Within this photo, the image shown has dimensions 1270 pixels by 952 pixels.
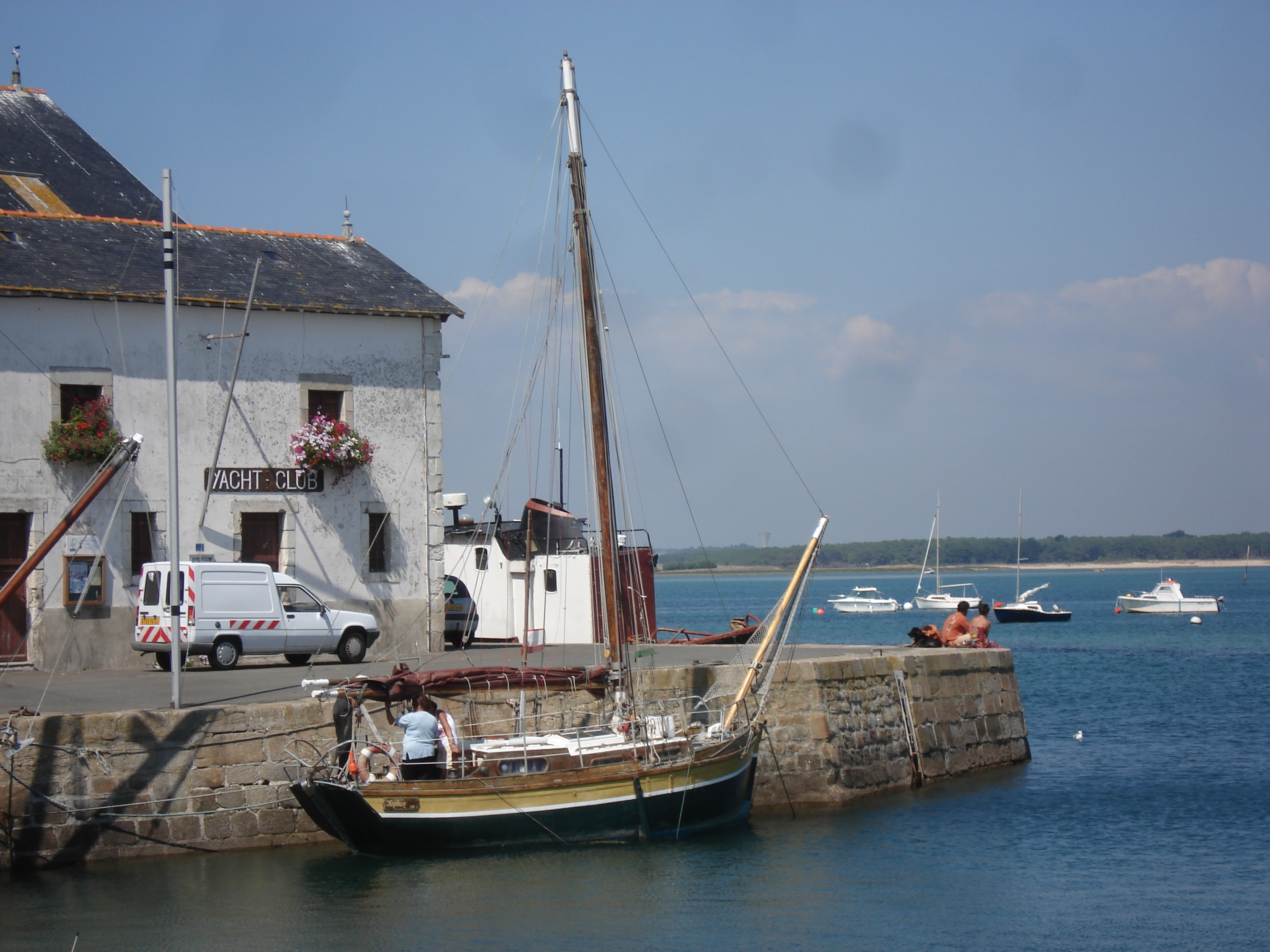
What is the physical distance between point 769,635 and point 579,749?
3796 millimetres

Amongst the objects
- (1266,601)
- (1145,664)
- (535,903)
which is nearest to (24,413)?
(535,903)

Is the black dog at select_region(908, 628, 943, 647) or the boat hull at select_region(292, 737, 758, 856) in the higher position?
the black dog at select_region(908, 628, 943, 647)

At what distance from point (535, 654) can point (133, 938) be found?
13.6 metres

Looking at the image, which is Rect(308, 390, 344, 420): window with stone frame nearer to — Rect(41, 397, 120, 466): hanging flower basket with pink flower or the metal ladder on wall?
Rect(41, 397, 120, 466): hanging flower basket with pink flower

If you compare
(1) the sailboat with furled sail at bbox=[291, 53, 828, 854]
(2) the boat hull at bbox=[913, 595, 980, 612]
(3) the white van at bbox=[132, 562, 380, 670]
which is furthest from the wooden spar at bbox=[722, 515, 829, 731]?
(2) the boat hull at bbox=[913, 595, 980, 612]

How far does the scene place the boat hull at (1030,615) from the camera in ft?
275

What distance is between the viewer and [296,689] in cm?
1936

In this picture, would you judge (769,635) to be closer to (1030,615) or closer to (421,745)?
(421,745)

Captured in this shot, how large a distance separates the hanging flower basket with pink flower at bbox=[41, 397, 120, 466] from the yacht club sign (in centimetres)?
206

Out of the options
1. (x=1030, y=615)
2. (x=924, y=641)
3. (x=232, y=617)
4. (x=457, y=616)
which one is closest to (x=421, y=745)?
(x=232, y=617)

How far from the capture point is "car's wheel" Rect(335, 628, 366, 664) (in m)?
24.1

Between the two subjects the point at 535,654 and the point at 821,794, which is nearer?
the point at 821,794

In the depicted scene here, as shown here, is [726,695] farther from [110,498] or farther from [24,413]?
[24,413]

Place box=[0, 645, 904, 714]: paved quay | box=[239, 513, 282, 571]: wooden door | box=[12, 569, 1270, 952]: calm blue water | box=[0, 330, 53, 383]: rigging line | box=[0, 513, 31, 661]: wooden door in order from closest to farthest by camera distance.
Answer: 1. box=[12, 569, 1270, 952]: calm blue water
2. box=[0, 645, 904, 714]: paved quay
3. box=[0, 513, 31, 661]: wooden door
4. box=[0, 330, 53, 383]: rigging line
5. box=[239, 513, 282, 571]: wooden door
